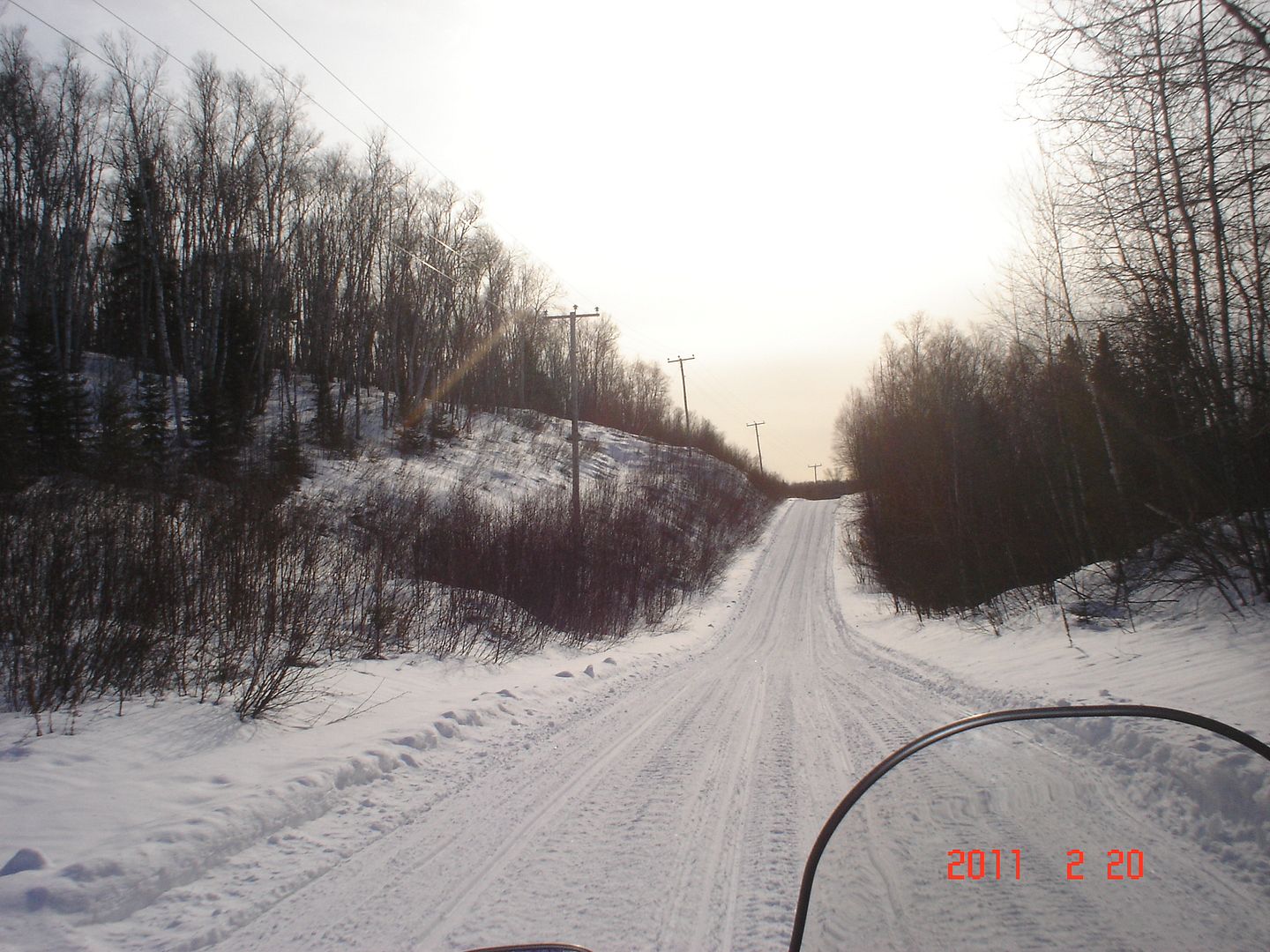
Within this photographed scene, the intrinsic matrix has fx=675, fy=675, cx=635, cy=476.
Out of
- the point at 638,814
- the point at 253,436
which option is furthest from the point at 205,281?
the point at 638,814

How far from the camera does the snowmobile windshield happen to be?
153cm

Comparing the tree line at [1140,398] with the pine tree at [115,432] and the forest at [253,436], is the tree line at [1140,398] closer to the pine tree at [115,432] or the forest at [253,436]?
the forest at [253,436]

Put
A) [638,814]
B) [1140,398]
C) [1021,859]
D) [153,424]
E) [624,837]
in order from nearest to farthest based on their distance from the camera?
[1021,859], [624,837], [638,814], [1140,398], [153,424]

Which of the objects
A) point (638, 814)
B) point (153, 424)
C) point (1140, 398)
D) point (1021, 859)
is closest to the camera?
point (1021, 859)

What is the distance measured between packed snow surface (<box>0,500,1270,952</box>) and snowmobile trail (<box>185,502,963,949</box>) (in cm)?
2

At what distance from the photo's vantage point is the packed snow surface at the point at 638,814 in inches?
69.1

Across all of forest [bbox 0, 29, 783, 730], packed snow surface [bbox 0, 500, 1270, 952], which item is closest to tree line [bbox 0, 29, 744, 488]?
forest [bbox 0, 29, 783, 730]

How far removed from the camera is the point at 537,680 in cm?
1012

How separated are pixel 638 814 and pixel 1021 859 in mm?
3483

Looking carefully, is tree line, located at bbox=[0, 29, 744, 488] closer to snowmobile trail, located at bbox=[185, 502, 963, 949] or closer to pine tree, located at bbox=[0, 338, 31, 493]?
pine tree, located at bbox=[0, 338, 31, 493]

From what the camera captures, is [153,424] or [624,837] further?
[153,424]

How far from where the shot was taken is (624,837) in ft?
14.4

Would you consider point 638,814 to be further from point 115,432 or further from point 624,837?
point 115,432

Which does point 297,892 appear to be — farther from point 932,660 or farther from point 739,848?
point 932,660
